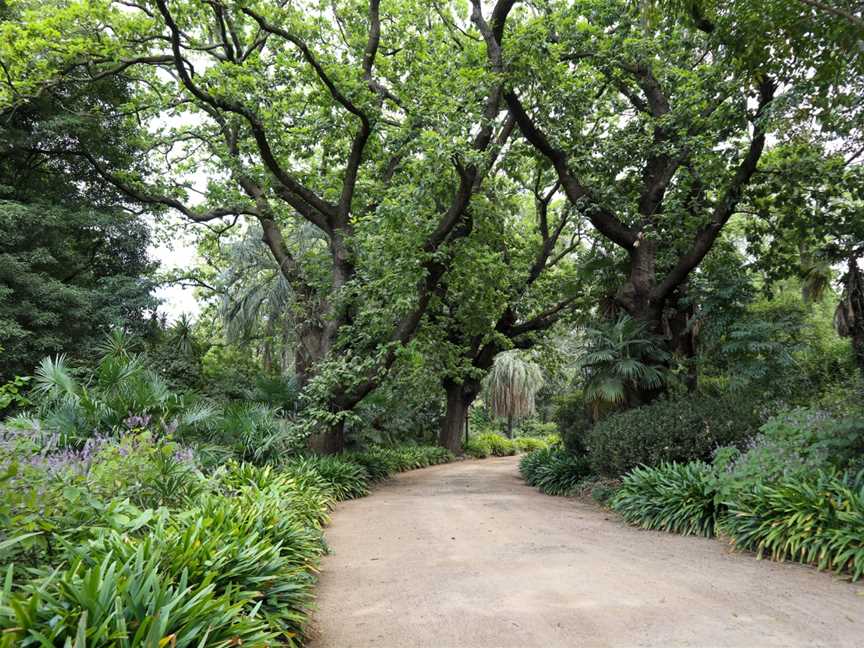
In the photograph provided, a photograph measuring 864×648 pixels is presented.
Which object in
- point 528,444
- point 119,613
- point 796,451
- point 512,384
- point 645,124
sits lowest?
point 528,444

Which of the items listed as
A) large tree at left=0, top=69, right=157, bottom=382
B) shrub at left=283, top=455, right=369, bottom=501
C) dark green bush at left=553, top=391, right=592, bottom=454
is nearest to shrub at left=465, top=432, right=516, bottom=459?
dark green bush at left=553, top=391, right=592, bottom=454

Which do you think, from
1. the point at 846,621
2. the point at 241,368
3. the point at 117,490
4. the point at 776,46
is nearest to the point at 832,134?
the point at 776,46

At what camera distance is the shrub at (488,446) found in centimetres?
2489

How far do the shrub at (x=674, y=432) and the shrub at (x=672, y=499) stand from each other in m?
0.41

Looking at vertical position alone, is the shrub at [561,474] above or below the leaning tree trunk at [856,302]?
below

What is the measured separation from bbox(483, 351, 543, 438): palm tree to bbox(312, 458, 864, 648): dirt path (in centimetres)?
1868

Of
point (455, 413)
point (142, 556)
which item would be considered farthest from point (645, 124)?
point (455, 413)

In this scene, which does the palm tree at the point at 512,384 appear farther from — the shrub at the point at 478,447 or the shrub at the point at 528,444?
the shrub at the point at 528,444

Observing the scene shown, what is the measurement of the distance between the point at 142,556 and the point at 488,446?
24.0 metres

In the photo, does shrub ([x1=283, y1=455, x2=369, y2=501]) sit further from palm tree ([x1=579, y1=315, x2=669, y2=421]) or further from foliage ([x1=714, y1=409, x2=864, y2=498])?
foliage ([x1=714, y1=409, x2=864, y2=498])

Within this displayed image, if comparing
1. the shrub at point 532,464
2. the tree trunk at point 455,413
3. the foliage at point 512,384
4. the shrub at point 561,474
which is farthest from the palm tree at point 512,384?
the shrub at point 561,474

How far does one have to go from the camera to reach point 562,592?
4492 mm

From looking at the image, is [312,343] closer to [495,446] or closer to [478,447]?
[478,447]

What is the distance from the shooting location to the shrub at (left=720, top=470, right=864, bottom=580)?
5094mm
